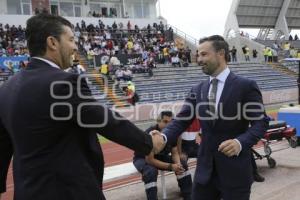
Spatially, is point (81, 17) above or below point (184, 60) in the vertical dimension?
above

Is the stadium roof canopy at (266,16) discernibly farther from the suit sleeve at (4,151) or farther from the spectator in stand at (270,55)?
the suit sleeve at (4,151)

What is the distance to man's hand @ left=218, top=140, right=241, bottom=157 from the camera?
3.35 meters

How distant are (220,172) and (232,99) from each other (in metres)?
0.58

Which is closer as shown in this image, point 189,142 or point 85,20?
point 189,142

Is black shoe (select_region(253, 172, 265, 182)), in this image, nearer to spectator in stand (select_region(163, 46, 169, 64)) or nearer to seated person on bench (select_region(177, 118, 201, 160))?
seated person on bench (select_region(177, 118, 201, 160))

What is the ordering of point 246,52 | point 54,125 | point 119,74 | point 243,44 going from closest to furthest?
point 54,125 → point 119,74 → point 246,52 → point 243,44

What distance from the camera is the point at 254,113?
3604 mm

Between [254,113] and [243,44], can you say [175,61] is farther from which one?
[254,113]

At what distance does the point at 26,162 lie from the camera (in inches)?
95.9

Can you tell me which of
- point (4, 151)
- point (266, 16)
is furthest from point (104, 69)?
point (266, 16)

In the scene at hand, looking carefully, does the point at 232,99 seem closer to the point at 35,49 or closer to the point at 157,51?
the point at 35,49

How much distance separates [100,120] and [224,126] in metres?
1.44

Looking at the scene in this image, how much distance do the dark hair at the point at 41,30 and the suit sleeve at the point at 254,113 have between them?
1.69 m

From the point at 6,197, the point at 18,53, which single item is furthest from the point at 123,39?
the point at 6,197
